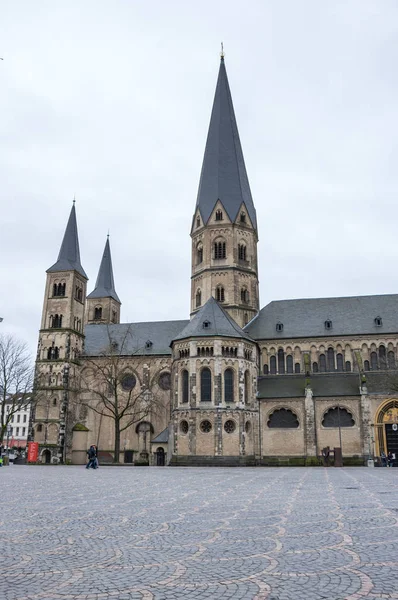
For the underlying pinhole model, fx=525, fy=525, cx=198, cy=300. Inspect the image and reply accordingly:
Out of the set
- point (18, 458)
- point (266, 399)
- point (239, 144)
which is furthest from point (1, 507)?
point (239, 144)

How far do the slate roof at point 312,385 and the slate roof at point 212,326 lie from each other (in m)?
5.64

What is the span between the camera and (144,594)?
620 cm

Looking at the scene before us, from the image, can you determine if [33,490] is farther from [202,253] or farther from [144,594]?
[202,253]

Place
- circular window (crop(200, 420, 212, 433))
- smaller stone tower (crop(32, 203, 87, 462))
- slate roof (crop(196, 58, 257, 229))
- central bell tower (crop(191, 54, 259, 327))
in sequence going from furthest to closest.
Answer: slate roof (crop(196, 58, 257, 229)), central bell tower (crop(191, 54, 259, 327)), smaller stone tower (crop(32, 203, 87, 462)), circular window (crop(200, 420, 212, 433))

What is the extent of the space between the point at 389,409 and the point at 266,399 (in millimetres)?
11915

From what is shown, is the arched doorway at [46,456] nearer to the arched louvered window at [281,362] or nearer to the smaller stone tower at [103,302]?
the smaller stone tower at [103,302]

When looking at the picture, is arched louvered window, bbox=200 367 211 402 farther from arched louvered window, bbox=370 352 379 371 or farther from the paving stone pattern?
the paving stone pattern

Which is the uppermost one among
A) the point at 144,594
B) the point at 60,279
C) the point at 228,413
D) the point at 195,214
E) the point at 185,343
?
the point at 195,214

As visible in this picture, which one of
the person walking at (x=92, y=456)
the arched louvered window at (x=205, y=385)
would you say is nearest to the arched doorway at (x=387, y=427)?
the arched louvered window at (x=205, y=385)

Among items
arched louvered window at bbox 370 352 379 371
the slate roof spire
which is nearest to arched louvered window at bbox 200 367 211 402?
arched louvered window at bbox 370 352 379 371

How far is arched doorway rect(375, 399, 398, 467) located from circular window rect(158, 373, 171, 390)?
24222mm

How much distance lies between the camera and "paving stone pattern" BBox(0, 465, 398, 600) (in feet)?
21.2

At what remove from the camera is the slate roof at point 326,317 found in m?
57.2

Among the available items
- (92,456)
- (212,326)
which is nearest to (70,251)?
(212,326)
